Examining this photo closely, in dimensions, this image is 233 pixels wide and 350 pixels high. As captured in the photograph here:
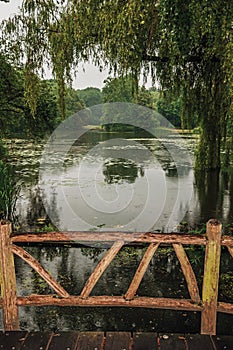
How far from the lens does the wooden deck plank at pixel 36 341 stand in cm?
219

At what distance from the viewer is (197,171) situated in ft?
30.0

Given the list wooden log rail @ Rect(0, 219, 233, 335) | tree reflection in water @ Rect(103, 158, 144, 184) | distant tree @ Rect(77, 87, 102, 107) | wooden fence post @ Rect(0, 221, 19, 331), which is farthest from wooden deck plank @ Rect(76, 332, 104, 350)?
distant tree @ Rect(77, 87, 102, 107)

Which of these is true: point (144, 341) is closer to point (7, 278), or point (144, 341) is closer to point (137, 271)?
point (137, 271)

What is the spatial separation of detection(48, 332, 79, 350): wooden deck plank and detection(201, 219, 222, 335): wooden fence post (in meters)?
0.79

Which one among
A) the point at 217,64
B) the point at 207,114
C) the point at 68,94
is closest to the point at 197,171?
the point at 207,114

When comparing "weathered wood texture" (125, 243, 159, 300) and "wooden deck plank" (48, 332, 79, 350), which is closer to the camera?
"wooden deck plank" (48, 332, 79, 350)

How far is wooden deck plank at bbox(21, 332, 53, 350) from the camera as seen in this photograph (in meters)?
2.19

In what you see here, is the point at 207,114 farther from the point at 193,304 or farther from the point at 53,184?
the point at 193,304

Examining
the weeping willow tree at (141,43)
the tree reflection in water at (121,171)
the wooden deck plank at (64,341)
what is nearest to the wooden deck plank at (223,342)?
the wooden deck plank at (64,341)

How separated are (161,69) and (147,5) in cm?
214

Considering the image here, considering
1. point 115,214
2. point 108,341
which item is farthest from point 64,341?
point 115,214

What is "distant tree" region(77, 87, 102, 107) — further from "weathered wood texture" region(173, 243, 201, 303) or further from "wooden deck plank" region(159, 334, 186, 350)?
"wooden deck plank" region(159, 334, 186, 350)

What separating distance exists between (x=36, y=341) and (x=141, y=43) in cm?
393

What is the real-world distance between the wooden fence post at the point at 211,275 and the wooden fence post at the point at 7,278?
1164 millimetres
